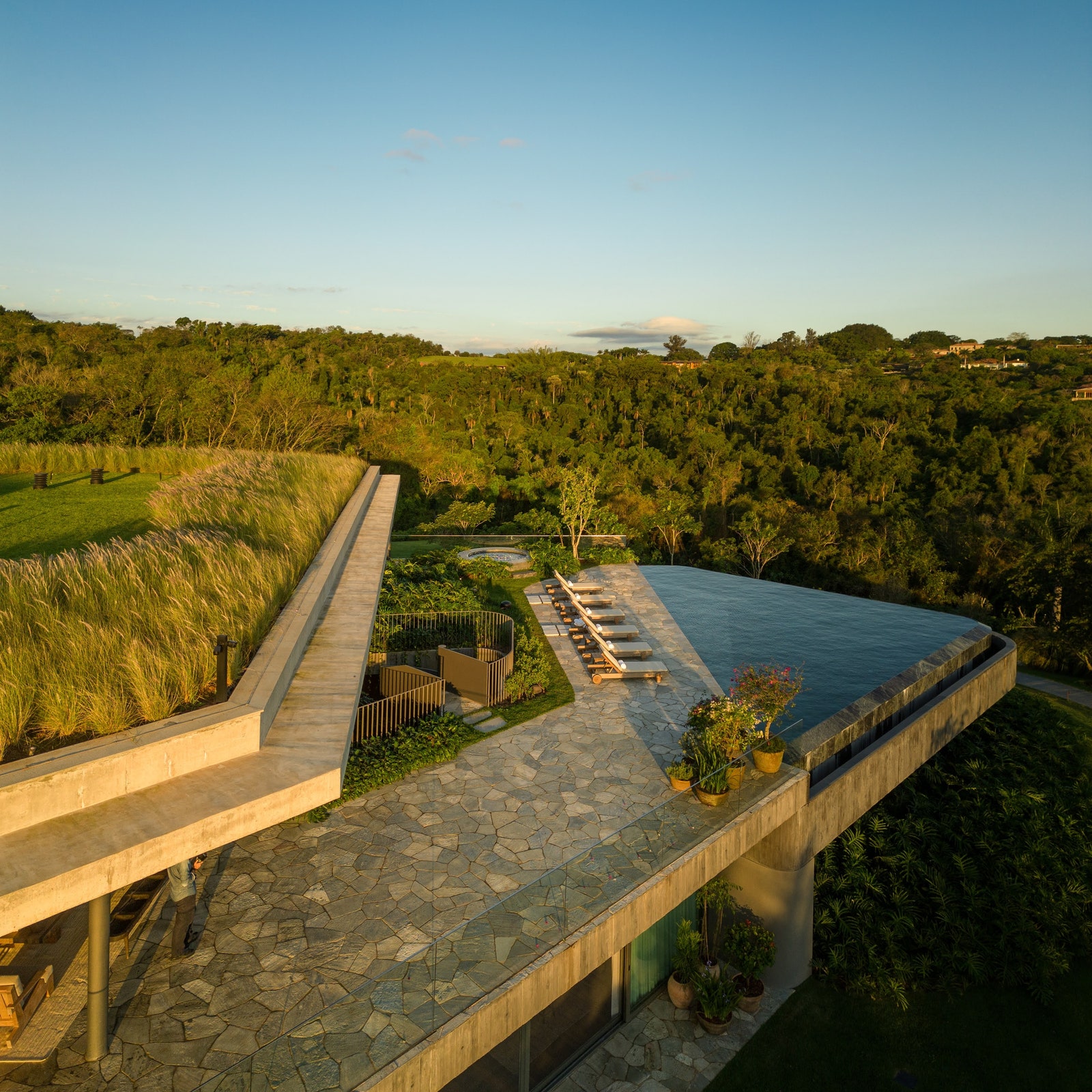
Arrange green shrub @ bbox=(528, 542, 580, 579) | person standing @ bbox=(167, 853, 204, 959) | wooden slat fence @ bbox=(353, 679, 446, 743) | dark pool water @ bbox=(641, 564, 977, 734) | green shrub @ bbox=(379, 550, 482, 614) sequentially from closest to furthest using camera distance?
1. person standing @ bbox=(167, 853, 204, 959)
2. wooden slat fence @ bbox=(353, 679, 446, 743)
3. dark pool water @ bbox=(641, 564, 977, 734)
4. green shrub @ bbox=(379, 550, 482, 614)
5. green shrub @ bbox=(528, 542, 580, 579)

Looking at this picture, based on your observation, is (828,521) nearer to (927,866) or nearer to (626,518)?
(626,518)

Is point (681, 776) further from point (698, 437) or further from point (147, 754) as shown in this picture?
point (698, 437)

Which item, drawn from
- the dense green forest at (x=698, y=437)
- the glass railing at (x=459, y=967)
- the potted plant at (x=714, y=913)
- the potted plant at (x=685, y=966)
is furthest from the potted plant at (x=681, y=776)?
the dense green forest at (x=698, y=437)

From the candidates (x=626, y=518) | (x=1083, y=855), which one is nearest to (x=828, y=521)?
(x=626, y=518)

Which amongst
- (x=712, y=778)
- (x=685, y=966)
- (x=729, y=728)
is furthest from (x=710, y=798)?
(x=685, y=966)

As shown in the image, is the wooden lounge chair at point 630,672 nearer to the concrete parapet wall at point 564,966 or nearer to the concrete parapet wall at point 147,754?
the concrete parapet wall at point 564,966

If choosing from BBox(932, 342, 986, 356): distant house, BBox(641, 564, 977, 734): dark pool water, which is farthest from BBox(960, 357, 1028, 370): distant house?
BBox(641, 564, 977, 734): dark pool water

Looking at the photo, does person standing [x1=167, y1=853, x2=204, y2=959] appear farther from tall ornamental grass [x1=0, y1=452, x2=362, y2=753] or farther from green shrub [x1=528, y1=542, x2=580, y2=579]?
green shrub [x1=528, y1=542, x2=580, y2=579]
